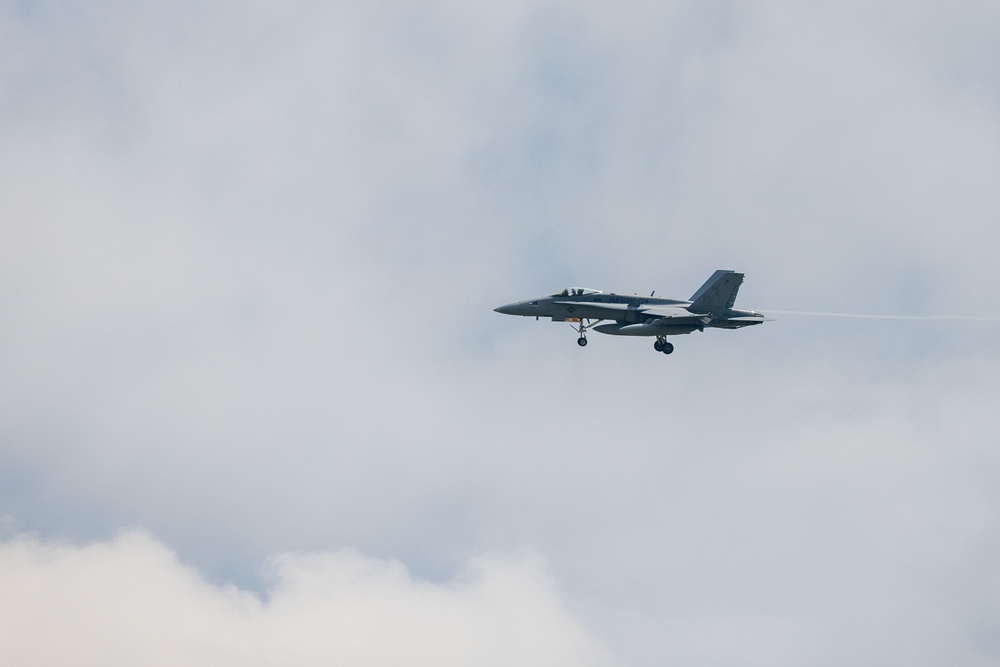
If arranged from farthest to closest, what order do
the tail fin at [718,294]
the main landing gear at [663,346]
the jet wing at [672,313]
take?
the main landing gear at [663,346] → the tail fin at [718,294] → the jet wing at [672,313]

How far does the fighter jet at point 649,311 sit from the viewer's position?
93.8m

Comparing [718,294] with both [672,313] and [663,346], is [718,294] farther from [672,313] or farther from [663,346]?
[663,346]

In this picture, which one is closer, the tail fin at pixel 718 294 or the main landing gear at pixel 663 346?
the tail fin at pixel 718 294

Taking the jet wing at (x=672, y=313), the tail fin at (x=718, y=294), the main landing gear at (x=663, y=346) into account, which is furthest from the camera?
the main landing gear at (x=663, y=346)

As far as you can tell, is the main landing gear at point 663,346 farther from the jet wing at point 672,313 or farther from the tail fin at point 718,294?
the tail fin at point 718,294

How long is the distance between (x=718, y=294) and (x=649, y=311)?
582 centimetres

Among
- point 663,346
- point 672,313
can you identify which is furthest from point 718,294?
point 663,346

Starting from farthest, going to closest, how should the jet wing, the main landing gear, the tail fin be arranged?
1. the main landing gear
2. the tail fin
3. the jet wing

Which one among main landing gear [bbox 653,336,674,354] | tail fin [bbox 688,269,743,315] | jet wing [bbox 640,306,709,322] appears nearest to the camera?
jet wing [bbox 640,306,709,322]

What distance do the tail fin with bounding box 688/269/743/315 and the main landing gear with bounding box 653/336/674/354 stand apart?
16.0ft

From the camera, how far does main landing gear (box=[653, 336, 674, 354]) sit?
323 ft

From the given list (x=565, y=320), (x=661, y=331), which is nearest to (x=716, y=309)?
(x=661, y=331)

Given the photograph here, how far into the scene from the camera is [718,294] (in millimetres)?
94500

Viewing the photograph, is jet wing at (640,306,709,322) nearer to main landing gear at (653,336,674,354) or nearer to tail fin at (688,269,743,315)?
tail fin at (688,269,743,315)
